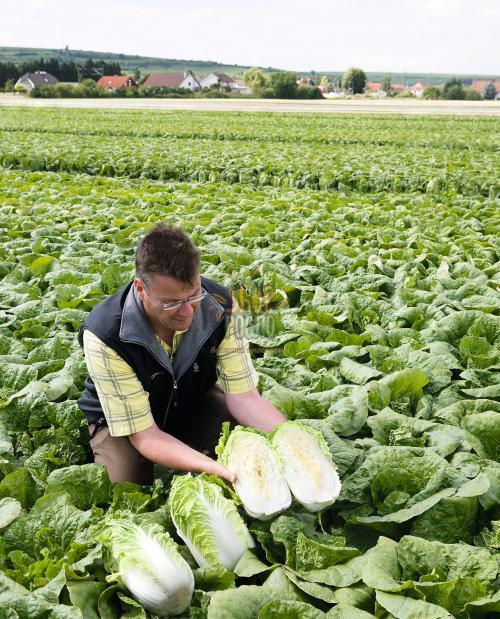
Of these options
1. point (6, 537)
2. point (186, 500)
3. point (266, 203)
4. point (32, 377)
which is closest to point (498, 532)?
point (186, 500)

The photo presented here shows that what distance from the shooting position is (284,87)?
85812 millimetres

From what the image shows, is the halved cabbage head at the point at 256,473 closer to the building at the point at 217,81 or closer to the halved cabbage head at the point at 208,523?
the halved cabbage head at the point at 208,523

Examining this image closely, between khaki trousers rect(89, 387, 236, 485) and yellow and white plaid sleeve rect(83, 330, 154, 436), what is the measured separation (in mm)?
317

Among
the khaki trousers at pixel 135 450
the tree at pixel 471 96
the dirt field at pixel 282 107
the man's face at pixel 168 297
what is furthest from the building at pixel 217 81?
the man's face at pixel 168 297

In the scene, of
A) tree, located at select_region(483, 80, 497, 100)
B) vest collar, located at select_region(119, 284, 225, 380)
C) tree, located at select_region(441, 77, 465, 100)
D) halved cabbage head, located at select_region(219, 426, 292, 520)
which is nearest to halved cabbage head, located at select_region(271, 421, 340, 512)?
halved cabbage head, located at select_region(219, 426, 292, 520)

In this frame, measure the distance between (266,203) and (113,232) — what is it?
9.78 ft

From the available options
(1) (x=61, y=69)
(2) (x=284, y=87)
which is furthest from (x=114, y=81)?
(2) (x=284, y=87)

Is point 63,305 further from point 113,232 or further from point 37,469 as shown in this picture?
point 113,232

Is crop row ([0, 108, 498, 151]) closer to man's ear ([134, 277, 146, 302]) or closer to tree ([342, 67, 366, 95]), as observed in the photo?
man's ear ([134, 277, 146, 302])

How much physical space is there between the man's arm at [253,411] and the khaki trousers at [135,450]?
0.23 meters

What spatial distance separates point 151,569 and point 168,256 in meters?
1.40

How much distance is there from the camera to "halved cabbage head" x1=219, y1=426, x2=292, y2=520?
2930 millimetres

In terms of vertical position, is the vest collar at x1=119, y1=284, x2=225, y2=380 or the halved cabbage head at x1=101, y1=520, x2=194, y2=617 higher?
the vest collar at x1=119, y1=284, x2=225, y2=380

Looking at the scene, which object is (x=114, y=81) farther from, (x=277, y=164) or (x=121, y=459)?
(x=121, y=459)
